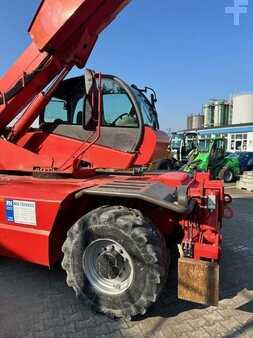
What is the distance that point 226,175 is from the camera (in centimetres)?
1576

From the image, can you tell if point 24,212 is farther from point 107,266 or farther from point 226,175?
point 226,175

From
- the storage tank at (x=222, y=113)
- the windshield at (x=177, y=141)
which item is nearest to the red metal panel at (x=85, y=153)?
the windshield at (x=177, y=141)

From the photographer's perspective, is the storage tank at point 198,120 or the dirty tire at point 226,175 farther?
the storage tank at point 198,120

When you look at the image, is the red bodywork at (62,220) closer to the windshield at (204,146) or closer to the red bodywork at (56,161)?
the red bodywork at (56,161)

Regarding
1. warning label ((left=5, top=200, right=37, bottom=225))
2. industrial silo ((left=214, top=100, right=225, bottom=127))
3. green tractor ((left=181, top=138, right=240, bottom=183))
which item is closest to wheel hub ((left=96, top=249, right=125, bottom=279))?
warning label ((left=5, top=200, right=37, bottom=225))

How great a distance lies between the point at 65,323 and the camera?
3.12m

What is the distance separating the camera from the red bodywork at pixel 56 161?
3500 mm

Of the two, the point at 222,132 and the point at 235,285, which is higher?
the point at 222,132

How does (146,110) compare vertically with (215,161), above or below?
above

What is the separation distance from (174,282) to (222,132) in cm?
2785

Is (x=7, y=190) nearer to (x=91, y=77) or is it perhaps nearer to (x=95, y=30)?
(x=91, y=77)

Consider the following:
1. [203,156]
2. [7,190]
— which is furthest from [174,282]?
[203,156]

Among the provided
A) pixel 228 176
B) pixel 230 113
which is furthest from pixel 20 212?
pixel 230 113

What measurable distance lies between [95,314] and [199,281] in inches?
45.3
